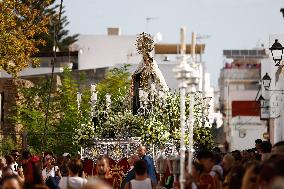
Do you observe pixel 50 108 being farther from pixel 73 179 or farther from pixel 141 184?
pixel 73 179

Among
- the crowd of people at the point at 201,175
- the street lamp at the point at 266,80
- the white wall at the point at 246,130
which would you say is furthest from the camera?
the white wall at the point at 246,130

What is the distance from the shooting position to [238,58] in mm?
140625

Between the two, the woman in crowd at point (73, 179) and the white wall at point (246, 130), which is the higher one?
the woman in crowd at point (73, 179)

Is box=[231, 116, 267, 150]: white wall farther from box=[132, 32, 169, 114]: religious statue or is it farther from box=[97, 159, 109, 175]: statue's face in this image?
box=[97, 159, 109, 175]: statue's face

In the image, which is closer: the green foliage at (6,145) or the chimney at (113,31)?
the green foliage at (6,145)

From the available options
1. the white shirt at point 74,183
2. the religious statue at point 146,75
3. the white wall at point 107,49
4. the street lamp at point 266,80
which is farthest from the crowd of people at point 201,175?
the white wall at point 107,49

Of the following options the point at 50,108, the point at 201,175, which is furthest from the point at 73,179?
the point at 50,108

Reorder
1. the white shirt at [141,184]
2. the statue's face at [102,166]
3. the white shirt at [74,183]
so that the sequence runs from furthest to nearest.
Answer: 1. the statue's face at [102,166]
2. the white shirt at [141,184]
3. the white shirt at [74,183]

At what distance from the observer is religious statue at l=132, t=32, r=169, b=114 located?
3378cm

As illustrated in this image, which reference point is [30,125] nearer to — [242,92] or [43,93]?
[43,93]

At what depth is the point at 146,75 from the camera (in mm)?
34406

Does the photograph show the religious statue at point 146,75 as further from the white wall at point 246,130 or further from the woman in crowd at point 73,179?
the white wall at point 246,130

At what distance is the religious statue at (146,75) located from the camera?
33781 millimetres

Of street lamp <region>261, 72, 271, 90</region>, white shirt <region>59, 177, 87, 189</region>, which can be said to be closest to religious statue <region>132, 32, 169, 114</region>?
street lamp <region>261, 72, 271, 90</region>
